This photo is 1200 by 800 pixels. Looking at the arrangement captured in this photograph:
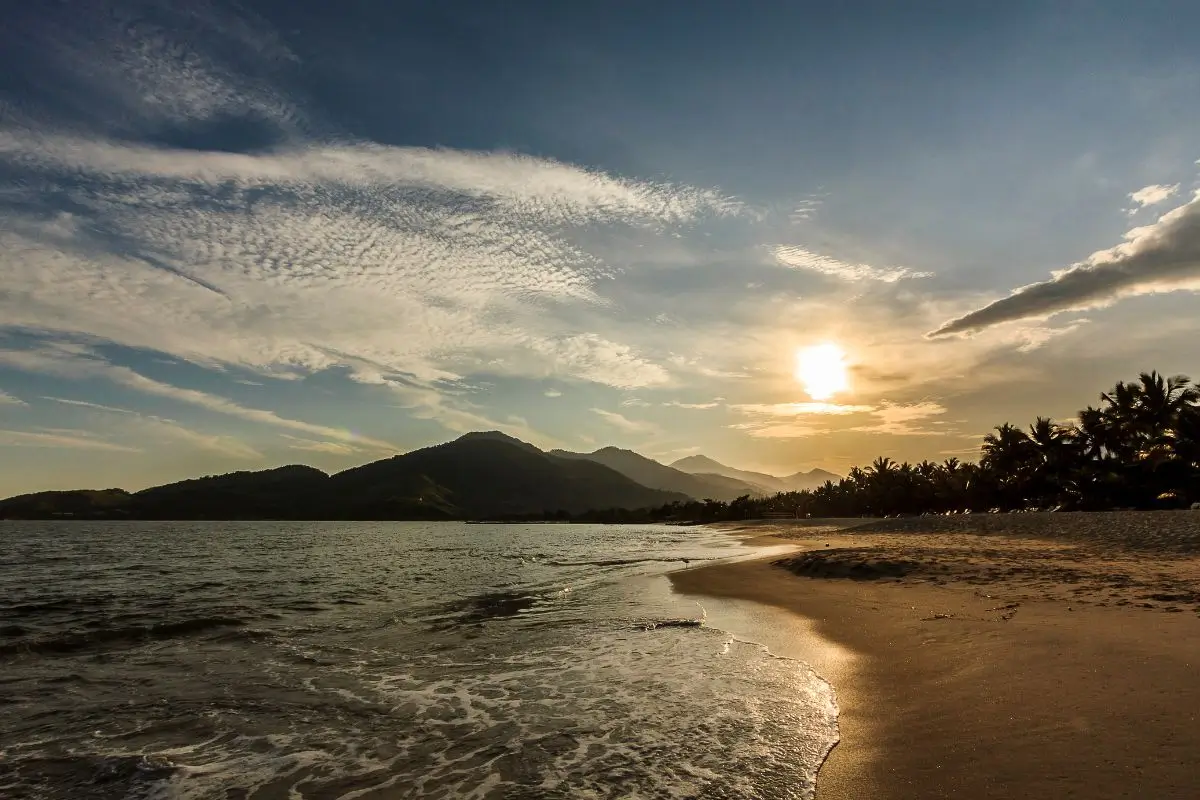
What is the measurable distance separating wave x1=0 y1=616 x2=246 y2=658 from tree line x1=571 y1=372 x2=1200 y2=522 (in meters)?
74.8

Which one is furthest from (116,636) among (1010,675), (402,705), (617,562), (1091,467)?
(1091,467)

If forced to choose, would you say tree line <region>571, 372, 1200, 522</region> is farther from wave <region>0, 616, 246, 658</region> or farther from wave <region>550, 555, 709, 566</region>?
wave <region>0, 616, 246, 658</region>

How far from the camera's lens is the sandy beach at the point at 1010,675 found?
20.8 ft

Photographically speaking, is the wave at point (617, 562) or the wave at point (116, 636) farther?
the wave at point (617, 562)

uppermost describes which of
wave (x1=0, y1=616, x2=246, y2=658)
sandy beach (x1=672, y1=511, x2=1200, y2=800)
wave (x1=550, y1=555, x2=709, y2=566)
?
sandy beach (x1=672, y1=511, x2=1200, y2=800)

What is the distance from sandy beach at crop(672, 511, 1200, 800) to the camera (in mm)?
6332

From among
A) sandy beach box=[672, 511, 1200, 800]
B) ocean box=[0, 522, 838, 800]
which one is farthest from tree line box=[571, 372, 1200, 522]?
ocean box=[0, 522, 838, 800]

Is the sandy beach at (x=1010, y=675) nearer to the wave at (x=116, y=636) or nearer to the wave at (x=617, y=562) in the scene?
the wave at (x=116, y=636)

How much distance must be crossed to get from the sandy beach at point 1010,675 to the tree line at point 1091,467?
152 feet

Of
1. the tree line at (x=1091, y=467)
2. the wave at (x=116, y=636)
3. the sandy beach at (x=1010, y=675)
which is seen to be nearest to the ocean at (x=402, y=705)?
the wave at (x=116, y=636)

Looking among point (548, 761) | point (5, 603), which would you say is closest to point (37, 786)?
point (548, 761)

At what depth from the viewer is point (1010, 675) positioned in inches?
378

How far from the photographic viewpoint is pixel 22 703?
38.0 ft

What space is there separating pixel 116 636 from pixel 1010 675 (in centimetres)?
2240
